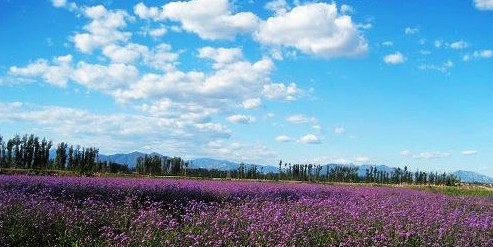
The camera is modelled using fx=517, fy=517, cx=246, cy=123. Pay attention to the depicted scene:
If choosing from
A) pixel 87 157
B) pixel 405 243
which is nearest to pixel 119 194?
pixel 405 243

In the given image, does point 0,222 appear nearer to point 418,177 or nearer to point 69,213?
point 69,213

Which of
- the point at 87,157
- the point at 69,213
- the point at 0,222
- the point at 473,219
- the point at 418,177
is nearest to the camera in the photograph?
the point at 0,222

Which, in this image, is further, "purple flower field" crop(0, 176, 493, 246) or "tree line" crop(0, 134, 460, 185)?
"tree line" crop(0, 134, 460, 185)

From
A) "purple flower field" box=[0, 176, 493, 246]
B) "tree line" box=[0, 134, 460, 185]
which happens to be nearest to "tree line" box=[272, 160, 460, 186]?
"tree line" box=[0, 134, 460, 185]

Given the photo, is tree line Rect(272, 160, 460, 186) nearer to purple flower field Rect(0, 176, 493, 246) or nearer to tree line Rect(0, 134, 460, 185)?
tree line Rect(0, 134, 460, 185)

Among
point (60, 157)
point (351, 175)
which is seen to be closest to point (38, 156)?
point (60, 157)

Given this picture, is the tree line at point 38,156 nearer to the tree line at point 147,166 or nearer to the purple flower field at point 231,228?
the tree line at point 147,166

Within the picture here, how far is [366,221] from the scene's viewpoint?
31.6ft

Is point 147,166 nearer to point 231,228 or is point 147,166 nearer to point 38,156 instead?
point 38,156

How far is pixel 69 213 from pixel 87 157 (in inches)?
2549

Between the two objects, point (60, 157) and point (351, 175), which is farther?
point (351, 175)

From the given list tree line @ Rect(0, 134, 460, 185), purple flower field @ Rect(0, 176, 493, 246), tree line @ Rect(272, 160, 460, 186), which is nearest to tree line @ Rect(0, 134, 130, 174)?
tree line @ Rect(0, 134, 460, 185)

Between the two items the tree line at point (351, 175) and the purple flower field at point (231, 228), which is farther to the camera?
the tree line at point (351, 175)

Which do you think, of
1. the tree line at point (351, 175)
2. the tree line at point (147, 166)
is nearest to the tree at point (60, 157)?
the tree line at point (147, 166)
